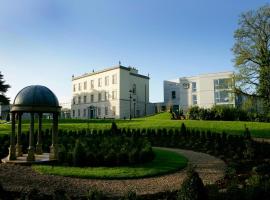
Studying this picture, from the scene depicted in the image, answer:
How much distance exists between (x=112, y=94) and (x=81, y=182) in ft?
161

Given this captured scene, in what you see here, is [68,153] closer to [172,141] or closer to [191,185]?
[191,185]

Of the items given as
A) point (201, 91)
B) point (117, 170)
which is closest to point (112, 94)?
point (201, 91)

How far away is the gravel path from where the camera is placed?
971 cm

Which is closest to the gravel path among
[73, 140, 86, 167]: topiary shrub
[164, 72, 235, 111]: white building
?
[73, 140, 86, 167]: topiary shrub

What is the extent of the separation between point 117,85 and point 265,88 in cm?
3251

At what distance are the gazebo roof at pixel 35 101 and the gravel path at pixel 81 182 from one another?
100 inches

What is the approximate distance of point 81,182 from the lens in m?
10.6

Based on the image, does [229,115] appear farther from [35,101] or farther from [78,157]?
[35,101]

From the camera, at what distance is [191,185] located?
7.02 meters

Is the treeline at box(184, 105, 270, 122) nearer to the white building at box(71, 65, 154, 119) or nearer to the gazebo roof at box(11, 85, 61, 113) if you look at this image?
the white building at box(71, 65, 154, 119)

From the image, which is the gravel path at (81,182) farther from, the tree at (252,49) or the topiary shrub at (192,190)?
the tree at (252,49)

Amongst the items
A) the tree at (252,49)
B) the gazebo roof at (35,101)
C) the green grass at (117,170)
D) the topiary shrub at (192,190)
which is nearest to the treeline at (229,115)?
the tree at (252,49)

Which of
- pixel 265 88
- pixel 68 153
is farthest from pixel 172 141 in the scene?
pixel 265 88

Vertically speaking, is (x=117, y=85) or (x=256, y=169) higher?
(x=117, y=85)
